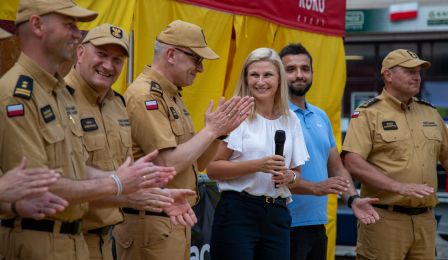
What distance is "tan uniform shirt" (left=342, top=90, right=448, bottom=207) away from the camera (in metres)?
4.18

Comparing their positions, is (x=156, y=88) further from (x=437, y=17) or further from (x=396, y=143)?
(x=437, y=17)

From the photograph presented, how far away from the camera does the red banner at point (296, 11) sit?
5098 millimetres

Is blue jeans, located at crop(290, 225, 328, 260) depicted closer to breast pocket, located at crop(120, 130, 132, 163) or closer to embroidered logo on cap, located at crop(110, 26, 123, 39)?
breast pocket, located at crop(120, 130, 132, 163)

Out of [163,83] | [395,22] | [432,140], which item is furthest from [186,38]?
[395,22]

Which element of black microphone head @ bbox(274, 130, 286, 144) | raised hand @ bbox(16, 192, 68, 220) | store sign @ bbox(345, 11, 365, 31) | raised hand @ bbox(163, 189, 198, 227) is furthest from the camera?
store sign @ bbox(345, 11, 365, 31)

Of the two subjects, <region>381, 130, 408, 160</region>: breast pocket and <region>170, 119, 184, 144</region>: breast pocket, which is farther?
<region>381, 130, 408, 160</region>: breast pocket

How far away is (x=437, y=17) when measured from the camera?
10727 mm

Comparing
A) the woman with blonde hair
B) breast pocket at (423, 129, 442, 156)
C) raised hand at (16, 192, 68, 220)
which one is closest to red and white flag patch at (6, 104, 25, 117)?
raised hand at (16, 192, 68, 220)

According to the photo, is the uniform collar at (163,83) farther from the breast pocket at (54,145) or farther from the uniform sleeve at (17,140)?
the uniform sleeve at (17,140)

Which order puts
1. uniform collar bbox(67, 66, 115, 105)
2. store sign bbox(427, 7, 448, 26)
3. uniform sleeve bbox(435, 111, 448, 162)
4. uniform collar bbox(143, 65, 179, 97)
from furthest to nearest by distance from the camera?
store sign bbox(427, 7, 448, 26), uniform sleeve bbox(435, 111, 448, 162), uniform collar bbox(143, 65, 179, 97), uniform collar bbox(67, 66, 115, 105)

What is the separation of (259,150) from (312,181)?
29.3 inches

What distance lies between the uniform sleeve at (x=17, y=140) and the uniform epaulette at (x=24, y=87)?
3 centimetres

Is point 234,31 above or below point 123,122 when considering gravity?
above

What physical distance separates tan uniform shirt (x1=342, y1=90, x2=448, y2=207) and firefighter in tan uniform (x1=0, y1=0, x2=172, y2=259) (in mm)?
2668
